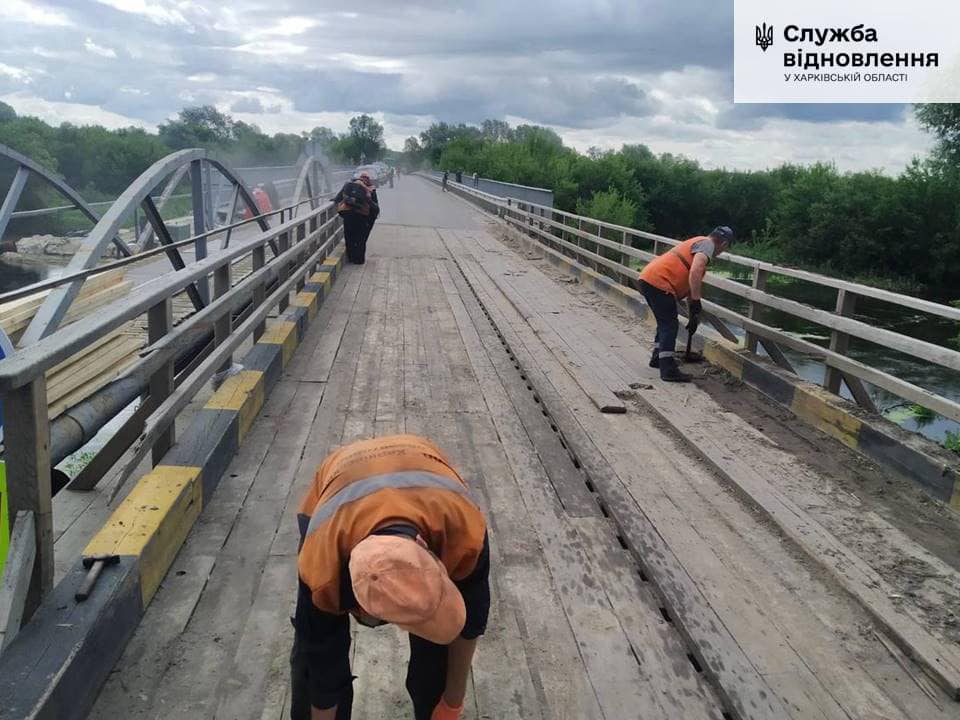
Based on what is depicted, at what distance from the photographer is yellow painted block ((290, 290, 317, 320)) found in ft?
30.1

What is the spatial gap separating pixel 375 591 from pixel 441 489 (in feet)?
1.50

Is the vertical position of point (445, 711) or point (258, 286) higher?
point (258, 286)

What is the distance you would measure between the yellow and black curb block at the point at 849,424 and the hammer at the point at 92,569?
4221 mm

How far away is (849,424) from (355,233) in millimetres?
10361

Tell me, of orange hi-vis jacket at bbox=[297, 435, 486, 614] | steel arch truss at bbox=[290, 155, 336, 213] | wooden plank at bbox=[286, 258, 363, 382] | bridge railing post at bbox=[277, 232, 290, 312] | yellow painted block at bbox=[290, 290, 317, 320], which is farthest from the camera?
steel arch truss at bbox=[290, 155, 336, 213]

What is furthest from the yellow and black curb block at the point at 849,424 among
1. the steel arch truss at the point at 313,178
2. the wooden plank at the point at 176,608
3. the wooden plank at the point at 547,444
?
the steel arch truss at the point at 313,178

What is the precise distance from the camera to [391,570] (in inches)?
71.0

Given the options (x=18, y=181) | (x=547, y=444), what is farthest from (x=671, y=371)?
(x=18, y=181)

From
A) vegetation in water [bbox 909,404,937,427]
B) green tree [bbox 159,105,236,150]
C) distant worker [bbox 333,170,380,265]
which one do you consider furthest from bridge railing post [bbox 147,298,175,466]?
green tree [bbox 159,105,236,150]

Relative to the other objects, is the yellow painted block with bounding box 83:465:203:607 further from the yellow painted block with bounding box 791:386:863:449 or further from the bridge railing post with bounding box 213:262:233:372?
the yellow painted block with bounding box 791:386:863:449

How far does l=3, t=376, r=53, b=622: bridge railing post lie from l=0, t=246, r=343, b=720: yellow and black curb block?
1.02 feet

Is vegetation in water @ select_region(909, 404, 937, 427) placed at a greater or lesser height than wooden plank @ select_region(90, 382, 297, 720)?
lesser

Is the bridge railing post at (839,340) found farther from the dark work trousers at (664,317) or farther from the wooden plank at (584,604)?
the wooden plank at (584,604)

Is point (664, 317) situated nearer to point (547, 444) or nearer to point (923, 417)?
point (547, 444)
